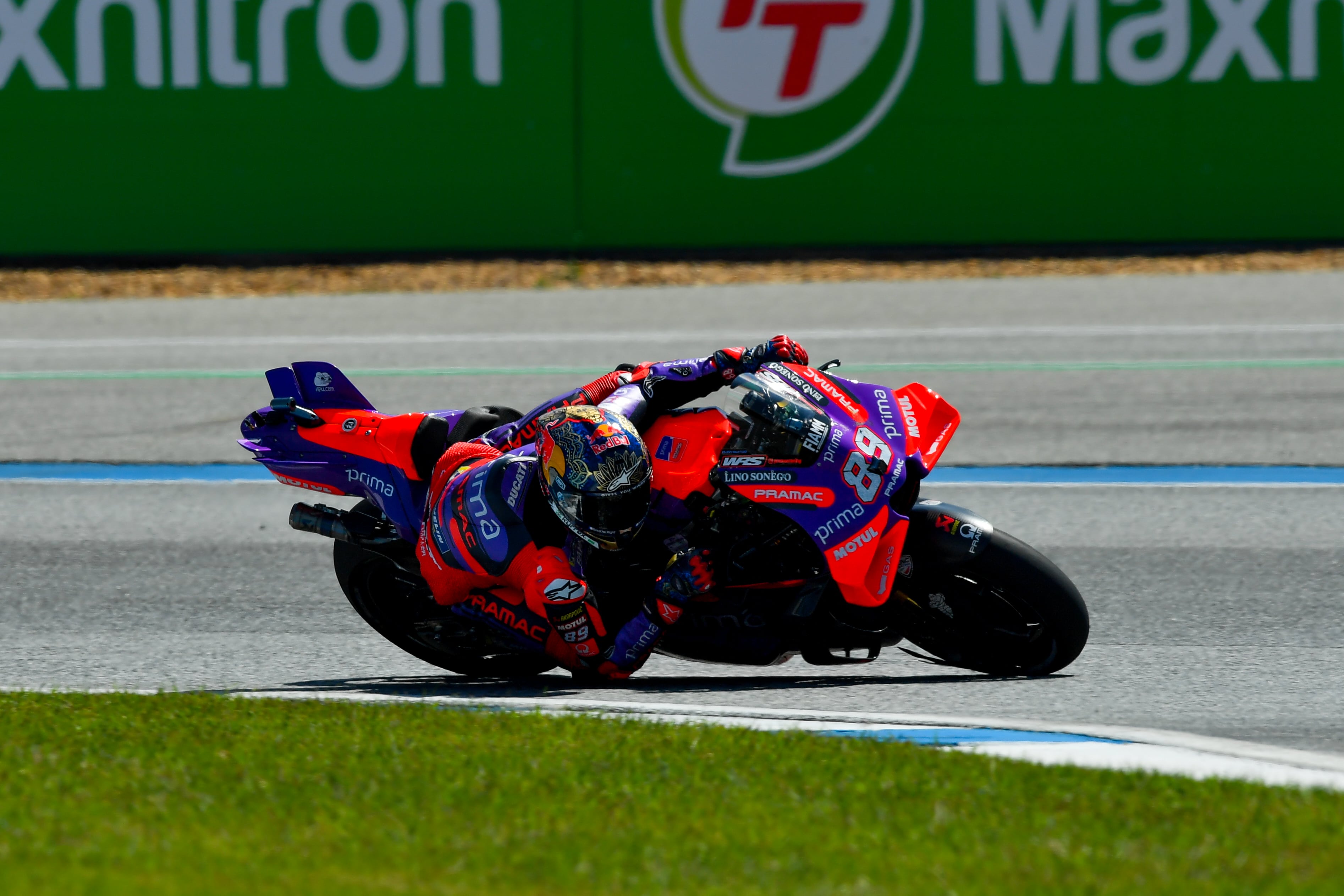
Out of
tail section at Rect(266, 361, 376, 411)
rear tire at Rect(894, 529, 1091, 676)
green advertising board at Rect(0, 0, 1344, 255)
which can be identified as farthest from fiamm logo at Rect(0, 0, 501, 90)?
rear tire at Rect(894, 529, 1091, 676)

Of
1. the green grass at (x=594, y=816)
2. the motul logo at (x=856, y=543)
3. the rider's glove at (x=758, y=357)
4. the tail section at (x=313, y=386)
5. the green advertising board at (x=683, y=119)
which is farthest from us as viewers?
the green advertising board at (x=683, y=119)

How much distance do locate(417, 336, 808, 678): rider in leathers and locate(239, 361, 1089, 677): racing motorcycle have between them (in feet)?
0.31

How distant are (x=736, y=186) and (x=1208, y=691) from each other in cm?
1279

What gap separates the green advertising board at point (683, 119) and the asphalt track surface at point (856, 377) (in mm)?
1297

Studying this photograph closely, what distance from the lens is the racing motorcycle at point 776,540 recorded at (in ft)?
19.2

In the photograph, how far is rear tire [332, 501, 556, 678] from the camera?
22.1ft

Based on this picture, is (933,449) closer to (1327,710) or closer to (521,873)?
(1327,710)

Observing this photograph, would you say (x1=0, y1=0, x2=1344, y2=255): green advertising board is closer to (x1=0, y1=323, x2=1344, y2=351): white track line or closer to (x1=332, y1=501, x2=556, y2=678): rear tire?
(x1=0, y1=323, x2=1344, y2=351): white track line

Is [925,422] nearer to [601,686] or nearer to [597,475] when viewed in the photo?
[597,475]

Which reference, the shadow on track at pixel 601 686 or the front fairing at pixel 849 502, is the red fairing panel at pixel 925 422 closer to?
the front fairing at pixel 849 502

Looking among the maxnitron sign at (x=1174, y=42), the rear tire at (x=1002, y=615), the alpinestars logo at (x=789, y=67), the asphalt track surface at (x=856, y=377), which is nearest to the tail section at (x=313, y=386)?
the asphalt track surface at (x=856, y=377)

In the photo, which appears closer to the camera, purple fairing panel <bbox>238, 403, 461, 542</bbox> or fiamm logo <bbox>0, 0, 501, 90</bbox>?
purple fairing panel <bbox>238, 403, 461, 542</bbox>

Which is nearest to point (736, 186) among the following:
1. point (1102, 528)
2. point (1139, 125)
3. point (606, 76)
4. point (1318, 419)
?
point (606, 76)

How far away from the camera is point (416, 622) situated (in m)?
6.81
